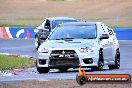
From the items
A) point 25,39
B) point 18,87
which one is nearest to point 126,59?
point 18,87

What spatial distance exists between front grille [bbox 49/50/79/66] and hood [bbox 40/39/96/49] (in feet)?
0.54

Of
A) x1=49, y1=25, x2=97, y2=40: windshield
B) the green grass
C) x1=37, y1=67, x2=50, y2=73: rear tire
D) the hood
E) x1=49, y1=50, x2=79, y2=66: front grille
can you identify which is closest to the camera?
x1=49, y1=50, x2=79, y2=66: front grille

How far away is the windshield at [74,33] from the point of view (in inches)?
822

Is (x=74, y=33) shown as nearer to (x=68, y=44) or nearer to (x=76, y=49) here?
(x=68, y=44)

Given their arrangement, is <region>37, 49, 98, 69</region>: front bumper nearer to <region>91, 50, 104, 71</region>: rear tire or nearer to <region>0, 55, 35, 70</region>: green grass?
<region>91, 50, 104, 71</region>: rear tire

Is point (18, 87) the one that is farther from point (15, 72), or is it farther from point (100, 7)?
point (100, 7)

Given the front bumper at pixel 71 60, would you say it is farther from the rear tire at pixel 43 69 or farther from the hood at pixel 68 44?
the hood at pixel 68 44

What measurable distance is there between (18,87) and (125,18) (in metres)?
59.7

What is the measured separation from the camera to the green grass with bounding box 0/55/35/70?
22438mm

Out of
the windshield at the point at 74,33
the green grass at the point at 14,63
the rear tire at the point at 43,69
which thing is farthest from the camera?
the green grass at the point at 14,63

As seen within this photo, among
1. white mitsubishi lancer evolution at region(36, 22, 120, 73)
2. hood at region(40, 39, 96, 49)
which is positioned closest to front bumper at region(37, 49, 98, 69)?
white mitsubishi lancer evolution at region(36, 22, 120, 73)

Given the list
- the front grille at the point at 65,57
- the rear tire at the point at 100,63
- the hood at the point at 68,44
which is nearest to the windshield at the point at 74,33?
the hood at the point at 68,44

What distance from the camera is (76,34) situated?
21.1 m

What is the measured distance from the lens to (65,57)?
19625mm
